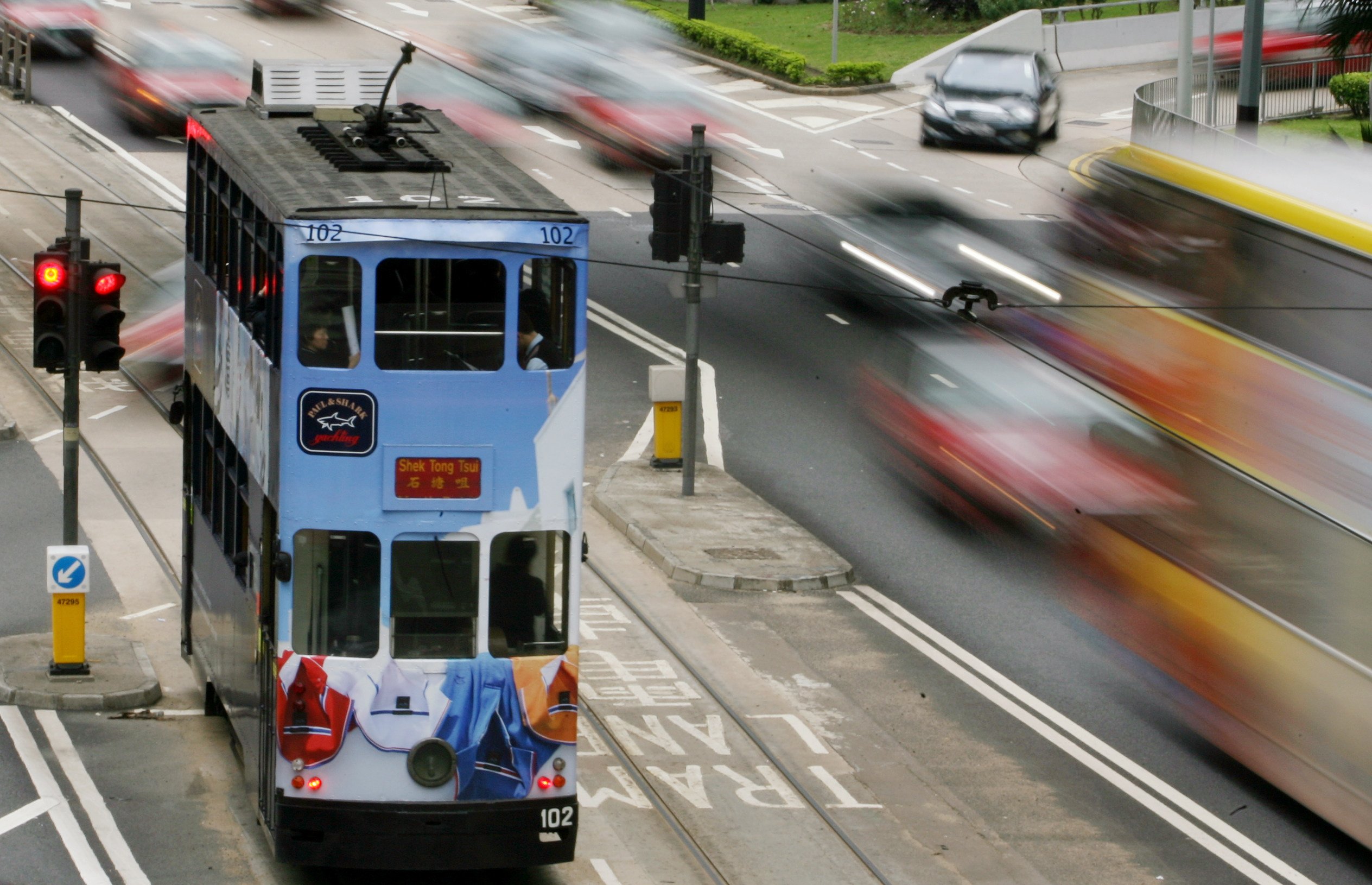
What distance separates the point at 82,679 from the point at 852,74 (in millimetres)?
31166

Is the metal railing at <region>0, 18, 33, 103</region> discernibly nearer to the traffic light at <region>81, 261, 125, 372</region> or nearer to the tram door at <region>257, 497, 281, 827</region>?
the traffic light at <region>81, 261, 125, 372</region>

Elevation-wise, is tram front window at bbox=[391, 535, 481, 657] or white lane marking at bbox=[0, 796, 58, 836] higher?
tram front window at bbox=[391, 535, 481, 657]

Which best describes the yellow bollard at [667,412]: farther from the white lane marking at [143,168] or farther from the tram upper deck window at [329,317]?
the white lane marking at [143,168]

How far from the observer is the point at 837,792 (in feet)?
48.4

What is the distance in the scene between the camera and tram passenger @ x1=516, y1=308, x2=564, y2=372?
11641 millimetres

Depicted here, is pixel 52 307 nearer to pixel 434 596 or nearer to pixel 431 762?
pixel 434 596

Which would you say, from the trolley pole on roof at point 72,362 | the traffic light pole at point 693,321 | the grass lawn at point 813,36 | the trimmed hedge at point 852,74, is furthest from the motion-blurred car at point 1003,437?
the grass lawn at point 813,36

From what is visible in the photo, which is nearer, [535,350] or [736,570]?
[535,350]

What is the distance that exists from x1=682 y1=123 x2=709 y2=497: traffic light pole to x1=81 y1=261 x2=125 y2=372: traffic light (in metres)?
6.91

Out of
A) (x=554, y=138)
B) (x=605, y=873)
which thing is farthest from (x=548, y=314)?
(x=554, y=138)

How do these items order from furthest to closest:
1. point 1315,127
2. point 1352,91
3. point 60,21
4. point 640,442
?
point 60,21 → point 1352,91 → point 1315,127 → point 640,442

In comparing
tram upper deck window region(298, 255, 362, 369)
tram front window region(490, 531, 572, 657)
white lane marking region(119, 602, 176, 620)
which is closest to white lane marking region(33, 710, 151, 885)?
white lane marking region(119, 602, 176, 620)

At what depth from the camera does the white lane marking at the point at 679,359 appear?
23455 millimetres

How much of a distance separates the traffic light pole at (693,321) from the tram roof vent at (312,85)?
629 cm
